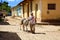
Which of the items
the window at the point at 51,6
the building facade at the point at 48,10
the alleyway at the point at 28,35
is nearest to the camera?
the alleyway at the point at 28,35

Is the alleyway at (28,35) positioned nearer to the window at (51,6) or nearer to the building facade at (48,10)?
the building facade at (48,10)

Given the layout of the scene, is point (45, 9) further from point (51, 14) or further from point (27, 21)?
point (27, 21)

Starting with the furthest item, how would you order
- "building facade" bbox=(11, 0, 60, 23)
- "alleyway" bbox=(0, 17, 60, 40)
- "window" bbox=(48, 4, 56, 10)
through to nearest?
"window" bbox=(48, 4, 56, 10) → "building facade" bbox=(11, 0, 60, 23) → "alleyway" bbox=(0, 17, 60, 40)

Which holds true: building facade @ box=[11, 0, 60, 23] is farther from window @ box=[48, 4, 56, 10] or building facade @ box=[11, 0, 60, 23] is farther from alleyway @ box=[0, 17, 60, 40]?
alleyway @ box=[0, 17, 60, 40]

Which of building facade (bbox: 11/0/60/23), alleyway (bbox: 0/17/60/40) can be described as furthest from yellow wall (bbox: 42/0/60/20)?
alleyway (bbox: 0/17/60/40)

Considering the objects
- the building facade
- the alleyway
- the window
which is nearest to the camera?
the alleyway

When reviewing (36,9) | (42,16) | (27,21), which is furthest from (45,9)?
(27,21)

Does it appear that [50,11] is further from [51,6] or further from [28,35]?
[28,35]

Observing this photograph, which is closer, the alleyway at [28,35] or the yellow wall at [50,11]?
the alleyway at [28,35]

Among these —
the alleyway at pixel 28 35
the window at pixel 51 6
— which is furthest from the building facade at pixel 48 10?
the alleyway at pixel 28 35

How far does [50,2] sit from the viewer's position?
2703 cm

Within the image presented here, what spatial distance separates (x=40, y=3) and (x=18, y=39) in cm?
1503

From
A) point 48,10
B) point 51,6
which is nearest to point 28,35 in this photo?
point 48,10

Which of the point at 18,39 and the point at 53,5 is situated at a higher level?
the point at 53,5
